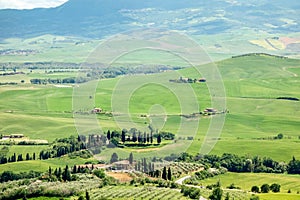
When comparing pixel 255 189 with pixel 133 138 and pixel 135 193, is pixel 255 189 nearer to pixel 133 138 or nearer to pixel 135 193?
pixel 135 193

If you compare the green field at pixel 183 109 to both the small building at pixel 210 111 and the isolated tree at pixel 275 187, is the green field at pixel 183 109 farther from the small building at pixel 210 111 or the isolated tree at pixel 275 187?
the isolated tree at pixel 275 187

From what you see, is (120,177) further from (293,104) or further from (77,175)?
(293,104)

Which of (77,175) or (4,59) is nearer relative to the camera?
(77,175)

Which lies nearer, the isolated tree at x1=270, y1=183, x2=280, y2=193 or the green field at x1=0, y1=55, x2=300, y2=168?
the isolated tree at x1=270, y1=183, x2=280, y2=193

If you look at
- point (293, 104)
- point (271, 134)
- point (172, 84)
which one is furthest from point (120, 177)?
point (293, 104)

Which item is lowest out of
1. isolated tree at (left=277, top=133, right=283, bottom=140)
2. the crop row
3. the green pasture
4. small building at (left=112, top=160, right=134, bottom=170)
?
the crop row

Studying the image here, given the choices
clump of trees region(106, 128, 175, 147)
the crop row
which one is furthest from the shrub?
clump of trees region(106, 128, 175, 147)

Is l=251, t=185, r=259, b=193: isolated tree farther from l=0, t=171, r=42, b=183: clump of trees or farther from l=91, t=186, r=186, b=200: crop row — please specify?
l=0, t=171, r=42, b=183: clump of trees

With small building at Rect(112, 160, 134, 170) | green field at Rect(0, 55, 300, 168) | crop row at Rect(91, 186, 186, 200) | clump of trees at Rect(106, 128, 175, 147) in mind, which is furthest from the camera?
green field at Rect(0, 55, 300, 168)
